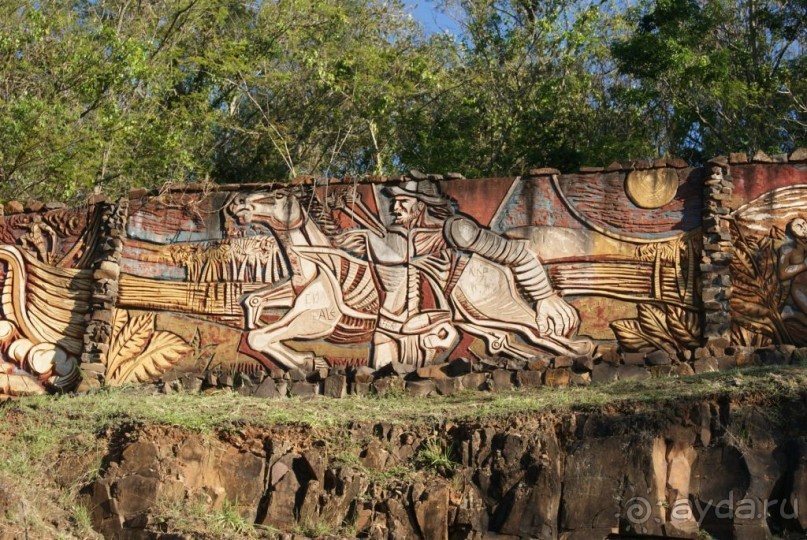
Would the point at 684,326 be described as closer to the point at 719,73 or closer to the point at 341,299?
the point at 341,299

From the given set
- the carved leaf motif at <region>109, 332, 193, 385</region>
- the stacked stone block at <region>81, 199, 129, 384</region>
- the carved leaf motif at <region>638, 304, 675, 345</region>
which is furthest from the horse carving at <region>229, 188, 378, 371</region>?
the carved leaf motif at <region>638, 304, 675, 345</region>

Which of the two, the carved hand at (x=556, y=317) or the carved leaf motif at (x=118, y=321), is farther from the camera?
the carved leaf motif at (x=118, y=321)

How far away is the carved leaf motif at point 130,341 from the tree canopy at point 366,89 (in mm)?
2980

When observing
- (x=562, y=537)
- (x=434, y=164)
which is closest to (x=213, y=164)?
(x=434, y=164)

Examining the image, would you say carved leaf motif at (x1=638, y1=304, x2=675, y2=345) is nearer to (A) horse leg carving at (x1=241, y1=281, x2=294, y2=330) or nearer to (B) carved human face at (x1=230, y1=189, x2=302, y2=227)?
(A) horse leg carving at (x1=241, y1=281, x2=294, y2=330)

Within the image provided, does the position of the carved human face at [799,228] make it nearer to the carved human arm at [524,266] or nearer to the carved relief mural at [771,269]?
the carved relief mural at [771,269]

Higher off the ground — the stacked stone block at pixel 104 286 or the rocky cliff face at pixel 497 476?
the stacked stone block at pixel 104 286

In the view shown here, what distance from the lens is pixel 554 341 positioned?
13.0 metres

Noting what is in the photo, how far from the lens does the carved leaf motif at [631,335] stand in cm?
1289

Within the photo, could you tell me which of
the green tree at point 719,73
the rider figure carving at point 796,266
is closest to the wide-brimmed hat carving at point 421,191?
the rider figure carving at point 796,266

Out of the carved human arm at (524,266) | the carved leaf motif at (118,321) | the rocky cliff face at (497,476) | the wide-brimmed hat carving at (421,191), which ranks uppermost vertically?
the wide-brimmed hat carving at (421,191)

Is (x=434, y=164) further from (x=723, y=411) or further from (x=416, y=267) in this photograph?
(x=723, y=411)

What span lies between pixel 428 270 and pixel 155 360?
3.14 m

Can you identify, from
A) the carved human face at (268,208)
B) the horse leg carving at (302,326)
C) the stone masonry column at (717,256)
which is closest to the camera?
the stone masonry column at (717,256)
